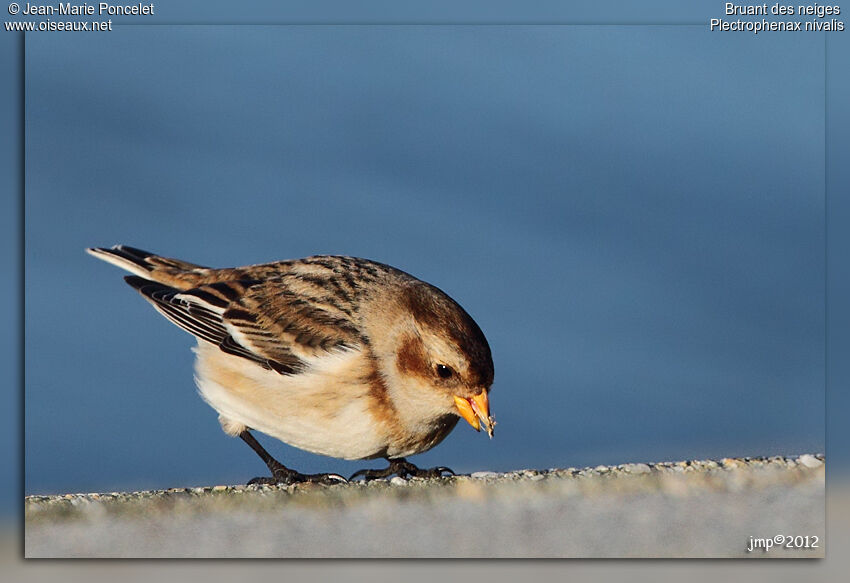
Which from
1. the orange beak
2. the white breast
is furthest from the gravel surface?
the white breast

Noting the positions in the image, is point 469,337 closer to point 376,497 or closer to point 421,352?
point 421,352

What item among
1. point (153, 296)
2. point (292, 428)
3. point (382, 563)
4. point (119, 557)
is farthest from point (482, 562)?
point (153, 296)

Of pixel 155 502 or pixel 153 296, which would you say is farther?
pixel 153 296

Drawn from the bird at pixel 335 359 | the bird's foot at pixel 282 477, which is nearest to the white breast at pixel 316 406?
the bird at pixel 335 359

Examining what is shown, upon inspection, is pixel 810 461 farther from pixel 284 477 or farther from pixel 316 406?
pixel 284 477

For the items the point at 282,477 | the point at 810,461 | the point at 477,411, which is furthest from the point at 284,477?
the point at 810,461

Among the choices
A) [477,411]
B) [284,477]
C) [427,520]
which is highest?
[477,411]
